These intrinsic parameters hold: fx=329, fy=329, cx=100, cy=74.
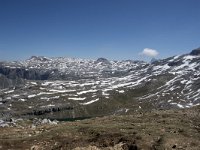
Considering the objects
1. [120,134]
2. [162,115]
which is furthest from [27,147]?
[162,115]

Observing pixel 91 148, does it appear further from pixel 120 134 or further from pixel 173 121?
pixel 173 121

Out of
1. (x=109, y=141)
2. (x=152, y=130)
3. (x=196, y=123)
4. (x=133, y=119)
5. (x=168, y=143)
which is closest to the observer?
(x=168, y=143)

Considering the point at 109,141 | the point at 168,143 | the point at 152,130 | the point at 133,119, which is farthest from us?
the point at 133,119

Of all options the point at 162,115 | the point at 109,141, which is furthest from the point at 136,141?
the point at 162,115

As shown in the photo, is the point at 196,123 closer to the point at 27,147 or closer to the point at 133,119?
the point at 133,119

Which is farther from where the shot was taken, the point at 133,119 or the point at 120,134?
the point at 133,119

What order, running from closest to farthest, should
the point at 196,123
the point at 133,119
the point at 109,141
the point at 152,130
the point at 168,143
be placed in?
1. the point at 168,143
2. the point at 109,141
3. the point at 152,130
4. the point at 196,123
5. the point at 133,119

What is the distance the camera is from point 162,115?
6266 centimetres

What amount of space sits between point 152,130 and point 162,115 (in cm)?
1768

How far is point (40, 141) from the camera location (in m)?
44.6

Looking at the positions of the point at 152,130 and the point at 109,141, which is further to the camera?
the point at 152,130

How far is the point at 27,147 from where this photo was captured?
141 feet

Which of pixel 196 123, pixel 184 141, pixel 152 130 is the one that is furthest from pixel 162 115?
pixel 184 141

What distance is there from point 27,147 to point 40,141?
2230 mm
